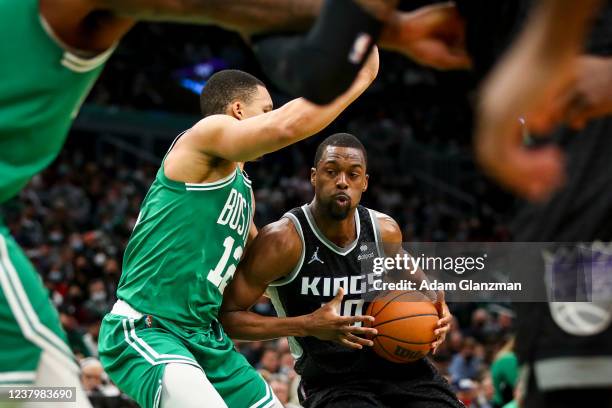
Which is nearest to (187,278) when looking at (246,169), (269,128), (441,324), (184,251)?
(184,251)

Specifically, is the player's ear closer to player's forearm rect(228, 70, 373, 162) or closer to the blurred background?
player's forearm rect(228, 70, 373, 162)

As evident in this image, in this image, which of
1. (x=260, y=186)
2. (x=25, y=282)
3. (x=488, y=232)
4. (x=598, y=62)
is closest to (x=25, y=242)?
(x=260, y=186)

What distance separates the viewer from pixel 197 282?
14.2 ft

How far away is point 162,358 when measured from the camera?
4.09 m

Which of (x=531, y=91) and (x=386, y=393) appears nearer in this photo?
(x=531, y=91)

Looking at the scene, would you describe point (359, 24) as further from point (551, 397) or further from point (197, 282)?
point (197, 282)

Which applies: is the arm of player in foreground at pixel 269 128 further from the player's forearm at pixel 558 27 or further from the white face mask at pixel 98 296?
the white face mask at pixel 98 296

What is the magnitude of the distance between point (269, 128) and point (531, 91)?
206cm

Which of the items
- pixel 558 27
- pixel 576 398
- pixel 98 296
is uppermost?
pixel 558 27

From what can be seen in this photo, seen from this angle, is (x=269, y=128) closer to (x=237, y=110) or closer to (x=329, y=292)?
(x=237, y=110)

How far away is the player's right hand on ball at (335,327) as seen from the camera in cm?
445

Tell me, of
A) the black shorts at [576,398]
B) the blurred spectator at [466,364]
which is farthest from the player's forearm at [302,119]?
the blurred spectator at [466,364]

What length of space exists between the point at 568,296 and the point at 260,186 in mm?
16497

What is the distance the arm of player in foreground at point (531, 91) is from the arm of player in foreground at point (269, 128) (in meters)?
1.30
